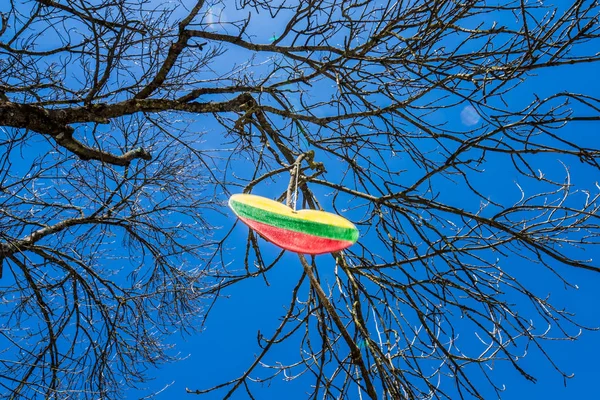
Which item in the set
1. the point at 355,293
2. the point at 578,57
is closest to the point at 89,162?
the point at 355,293

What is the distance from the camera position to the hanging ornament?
1.36m

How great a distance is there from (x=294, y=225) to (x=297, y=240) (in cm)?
11

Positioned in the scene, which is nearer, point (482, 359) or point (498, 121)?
point (498, 121)

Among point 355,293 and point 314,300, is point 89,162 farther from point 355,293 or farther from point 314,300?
point 355,293

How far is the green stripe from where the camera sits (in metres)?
1.36

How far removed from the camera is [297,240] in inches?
57.4

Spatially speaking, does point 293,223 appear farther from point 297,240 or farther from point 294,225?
point 297,240

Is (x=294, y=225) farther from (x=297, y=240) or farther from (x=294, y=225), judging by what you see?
(x=297, y=240)

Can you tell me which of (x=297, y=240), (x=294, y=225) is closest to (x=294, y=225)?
(x=294, y=225)

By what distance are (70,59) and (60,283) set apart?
204 centimetres

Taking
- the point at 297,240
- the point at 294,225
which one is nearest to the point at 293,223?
the point at 294,225

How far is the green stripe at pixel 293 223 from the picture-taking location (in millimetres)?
1356

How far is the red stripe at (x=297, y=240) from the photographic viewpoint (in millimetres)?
1408

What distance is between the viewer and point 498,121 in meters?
2.41
